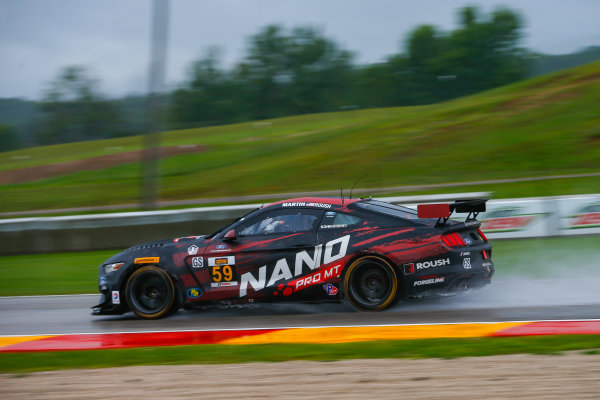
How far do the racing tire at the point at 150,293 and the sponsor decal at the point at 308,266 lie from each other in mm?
1096

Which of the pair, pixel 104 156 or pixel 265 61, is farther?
pixel 265 61

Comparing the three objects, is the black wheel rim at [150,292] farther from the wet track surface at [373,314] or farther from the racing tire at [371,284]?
the racing tire at [371,284]

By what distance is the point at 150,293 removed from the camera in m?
8.32

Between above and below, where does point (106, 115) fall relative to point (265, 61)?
below

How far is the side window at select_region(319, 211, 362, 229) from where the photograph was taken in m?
7.83

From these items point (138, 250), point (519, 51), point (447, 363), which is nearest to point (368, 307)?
point (447, 363)

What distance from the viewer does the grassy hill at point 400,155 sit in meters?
25.9

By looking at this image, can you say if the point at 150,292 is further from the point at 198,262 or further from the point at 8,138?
the point at 8,138

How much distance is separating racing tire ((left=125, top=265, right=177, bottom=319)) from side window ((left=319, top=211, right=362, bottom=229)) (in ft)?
6.59

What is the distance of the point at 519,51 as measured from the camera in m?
57.0

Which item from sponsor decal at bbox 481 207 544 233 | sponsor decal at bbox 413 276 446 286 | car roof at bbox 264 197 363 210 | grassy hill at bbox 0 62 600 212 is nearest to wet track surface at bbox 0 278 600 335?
sponsor decal at bbox 413 276 446 286

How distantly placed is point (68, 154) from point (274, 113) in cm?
2478

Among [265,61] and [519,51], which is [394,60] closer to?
[519,51]

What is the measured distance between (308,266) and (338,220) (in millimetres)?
652
